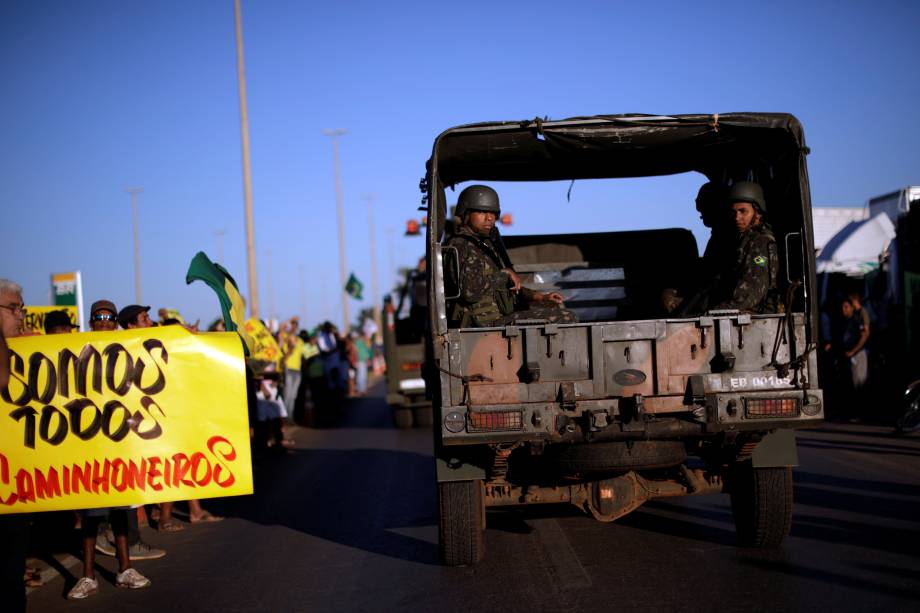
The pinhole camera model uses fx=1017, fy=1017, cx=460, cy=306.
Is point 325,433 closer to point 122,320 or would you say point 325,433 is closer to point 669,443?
point 122,320

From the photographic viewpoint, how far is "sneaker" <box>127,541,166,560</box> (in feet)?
26.8

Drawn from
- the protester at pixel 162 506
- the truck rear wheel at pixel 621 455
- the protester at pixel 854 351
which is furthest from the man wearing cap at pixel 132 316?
the protester at pixel 854 351

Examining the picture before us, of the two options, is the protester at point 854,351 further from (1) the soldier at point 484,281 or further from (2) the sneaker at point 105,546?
(2) the sneaker at point 105,546

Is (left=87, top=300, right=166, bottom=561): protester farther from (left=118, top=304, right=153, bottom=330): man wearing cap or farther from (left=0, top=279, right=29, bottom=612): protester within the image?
(left=0, top=279, right=29, bottom=612): protester

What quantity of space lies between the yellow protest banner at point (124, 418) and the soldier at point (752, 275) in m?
3.33

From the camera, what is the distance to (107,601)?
6766 mm

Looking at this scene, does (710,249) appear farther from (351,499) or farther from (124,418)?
(124,418)

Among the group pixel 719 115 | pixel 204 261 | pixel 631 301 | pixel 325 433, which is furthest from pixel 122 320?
pixel 325 433

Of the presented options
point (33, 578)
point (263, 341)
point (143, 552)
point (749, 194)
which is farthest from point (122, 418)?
point (263, 341)

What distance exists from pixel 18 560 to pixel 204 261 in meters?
3.44

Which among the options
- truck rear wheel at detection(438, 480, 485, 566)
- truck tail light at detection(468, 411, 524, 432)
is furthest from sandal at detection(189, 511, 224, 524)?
truck tail light at detection(468, 411, 524, 432)

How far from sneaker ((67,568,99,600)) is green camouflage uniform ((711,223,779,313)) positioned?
471 centimetres

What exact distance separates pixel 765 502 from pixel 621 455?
1.06m

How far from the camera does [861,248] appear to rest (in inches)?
838
